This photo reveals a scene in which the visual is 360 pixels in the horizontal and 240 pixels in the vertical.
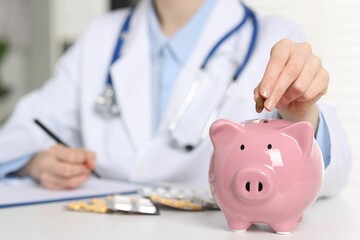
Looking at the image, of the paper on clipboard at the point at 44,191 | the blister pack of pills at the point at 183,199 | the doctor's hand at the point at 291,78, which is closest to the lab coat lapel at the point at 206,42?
the paper on clipboard at the point at 44,191

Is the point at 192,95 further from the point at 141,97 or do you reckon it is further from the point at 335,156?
the point at 335,156

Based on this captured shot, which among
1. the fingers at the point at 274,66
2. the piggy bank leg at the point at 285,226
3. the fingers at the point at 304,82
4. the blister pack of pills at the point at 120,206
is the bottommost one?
the blister pack of pills at the point at 120,206

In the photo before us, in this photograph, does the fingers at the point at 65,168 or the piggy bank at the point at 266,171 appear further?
the fingers at the point at 65,168

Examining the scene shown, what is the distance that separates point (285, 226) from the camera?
0.50 m

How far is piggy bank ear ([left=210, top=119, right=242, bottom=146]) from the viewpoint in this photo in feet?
1.63

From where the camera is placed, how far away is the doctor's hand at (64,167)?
80 cm

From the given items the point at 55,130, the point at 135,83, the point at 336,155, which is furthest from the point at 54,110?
the point at 336,155

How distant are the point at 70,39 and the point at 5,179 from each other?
1046mm

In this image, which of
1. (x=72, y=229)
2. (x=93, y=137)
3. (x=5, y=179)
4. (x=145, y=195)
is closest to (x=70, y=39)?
(x=93, y=137)

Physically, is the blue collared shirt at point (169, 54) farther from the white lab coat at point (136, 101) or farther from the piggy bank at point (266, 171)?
the piggy bank at point (266, 171)

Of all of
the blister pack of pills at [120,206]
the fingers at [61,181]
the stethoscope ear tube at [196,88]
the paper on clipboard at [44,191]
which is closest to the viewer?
the blister pack of pills at [120,206]

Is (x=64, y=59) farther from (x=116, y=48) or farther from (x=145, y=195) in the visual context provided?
(x=145, y=195)

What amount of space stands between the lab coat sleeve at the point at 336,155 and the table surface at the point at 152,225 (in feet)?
0.14

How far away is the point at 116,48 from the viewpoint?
1046 millimetres
